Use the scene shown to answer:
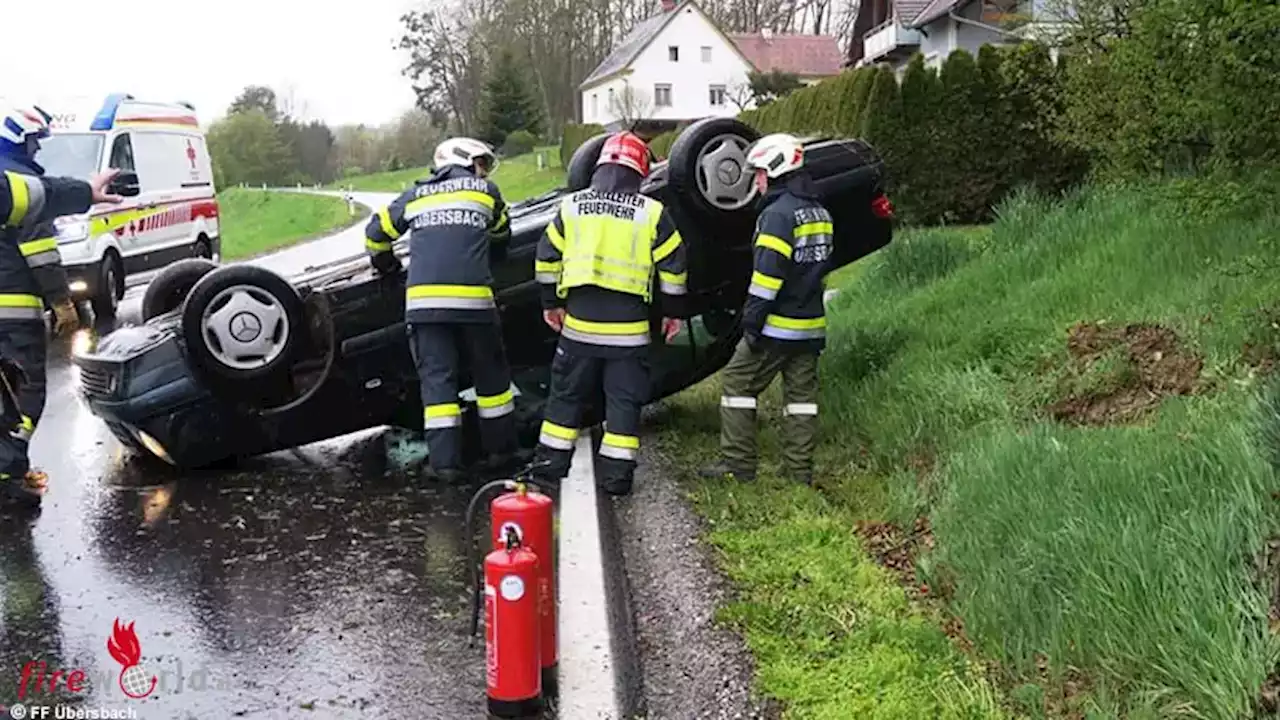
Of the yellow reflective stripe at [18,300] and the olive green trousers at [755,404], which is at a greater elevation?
the yellow reflective stripe at [18,300]

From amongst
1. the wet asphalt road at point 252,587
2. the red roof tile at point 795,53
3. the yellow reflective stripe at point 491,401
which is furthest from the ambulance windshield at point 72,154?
the red roof tile at point 795,53

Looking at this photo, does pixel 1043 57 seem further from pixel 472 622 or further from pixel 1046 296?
pixel 472 622

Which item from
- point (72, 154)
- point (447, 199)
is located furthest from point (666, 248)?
point (72, 154)

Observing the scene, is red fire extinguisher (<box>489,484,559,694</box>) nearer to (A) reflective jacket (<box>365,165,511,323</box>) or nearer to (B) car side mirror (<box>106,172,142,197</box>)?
(A) reflective jacket (<box>365,165,511,323</box>)

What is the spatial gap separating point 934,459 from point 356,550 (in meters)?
2.60

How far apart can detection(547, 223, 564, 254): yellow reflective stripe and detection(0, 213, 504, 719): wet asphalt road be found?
1.27m

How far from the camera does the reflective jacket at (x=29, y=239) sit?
572cm

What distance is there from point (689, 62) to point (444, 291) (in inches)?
2260

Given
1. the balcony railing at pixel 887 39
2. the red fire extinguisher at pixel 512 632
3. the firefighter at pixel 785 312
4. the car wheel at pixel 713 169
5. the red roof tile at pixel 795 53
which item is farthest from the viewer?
the red roof tile at pixel 795 53

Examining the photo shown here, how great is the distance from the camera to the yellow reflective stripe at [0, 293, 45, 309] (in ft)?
19.0

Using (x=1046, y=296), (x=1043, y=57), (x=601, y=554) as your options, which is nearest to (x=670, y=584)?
(x=601, y=554)

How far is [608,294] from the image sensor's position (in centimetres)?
563

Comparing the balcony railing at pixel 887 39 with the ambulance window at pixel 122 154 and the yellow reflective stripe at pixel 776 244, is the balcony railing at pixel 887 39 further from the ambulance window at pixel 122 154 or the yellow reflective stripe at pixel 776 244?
the yellow reflective stripe at pixel 776 244

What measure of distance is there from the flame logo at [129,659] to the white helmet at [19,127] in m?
3.02
